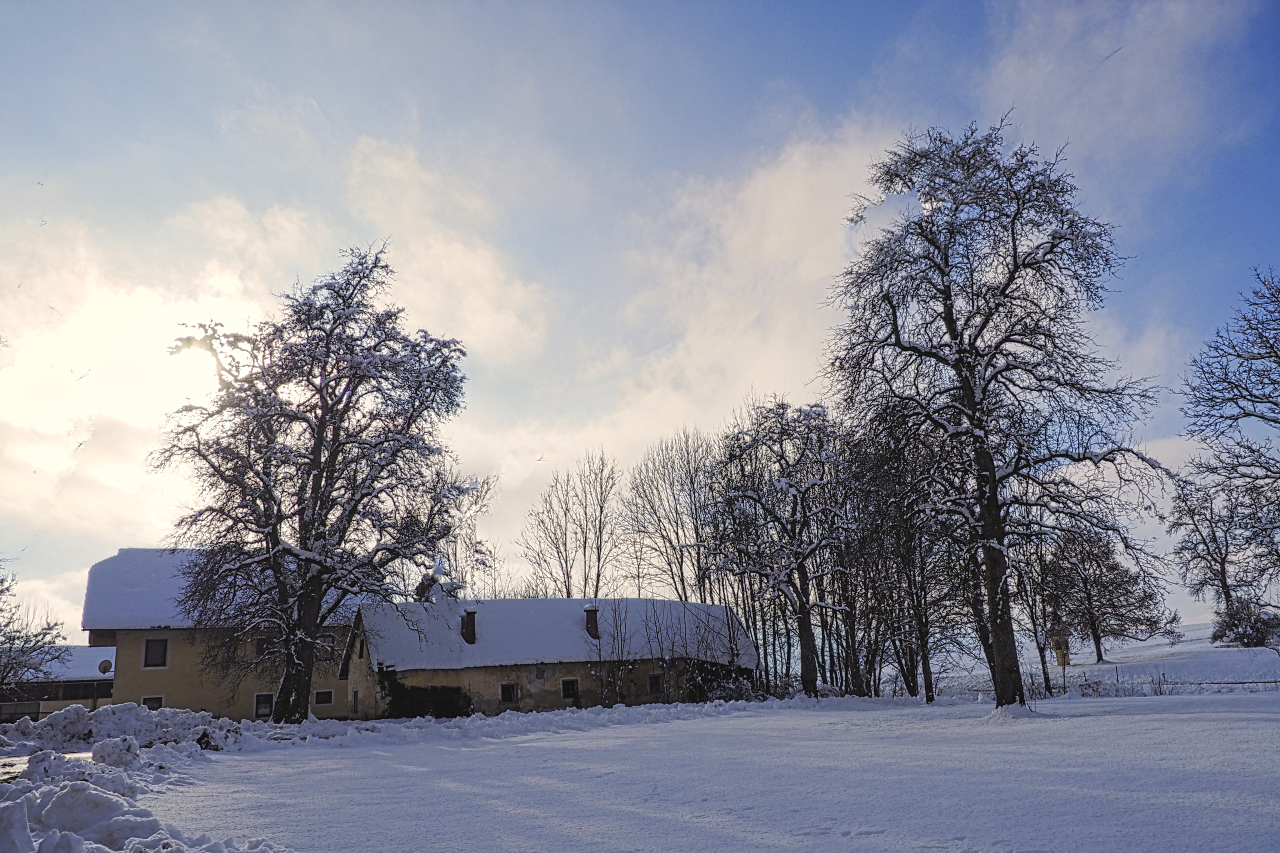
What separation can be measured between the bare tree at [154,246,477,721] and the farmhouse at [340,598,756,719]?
7786 mm

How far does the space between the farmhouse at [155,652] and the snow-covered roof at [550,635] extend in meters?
4.77

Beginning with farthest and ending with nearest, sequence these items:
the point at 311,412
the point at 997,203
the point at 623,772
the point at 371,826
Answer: the point at 311,412, the point at 997,203, the point at 623,772, the point at 371,826

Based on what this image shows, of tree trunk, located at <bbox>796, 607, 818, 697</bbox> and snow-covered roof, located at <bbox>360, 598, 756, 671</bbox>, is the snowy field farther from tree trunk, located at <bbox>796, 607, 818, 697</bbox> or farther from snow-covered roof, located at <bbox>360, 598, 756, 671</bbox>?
snow-covered roof, located at <bbox>360, 598, 756, 671</bbox>

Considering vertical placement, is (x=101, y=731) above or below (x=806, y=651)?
below

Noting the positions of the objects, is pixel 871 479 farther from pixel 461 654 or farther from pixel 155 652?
pixel 155 652

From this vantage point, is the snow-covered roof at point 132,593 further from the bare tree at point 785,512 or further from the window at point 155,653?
the bare tree at point 785,512

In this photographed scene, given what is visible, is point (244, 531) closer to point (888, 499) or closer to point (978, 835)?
point (888, 499)

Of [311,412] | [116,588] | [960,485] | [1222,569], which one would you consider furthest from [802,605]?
[116,588]

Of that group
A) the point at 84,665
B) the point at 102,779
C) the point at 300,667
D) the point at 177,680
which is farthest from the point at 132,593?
the point at 102,779

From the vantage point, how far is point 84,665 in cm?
4809

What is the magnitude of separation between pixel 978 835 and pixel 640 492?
1369 inches

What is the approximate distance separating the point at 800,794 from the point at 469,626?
27.6 m

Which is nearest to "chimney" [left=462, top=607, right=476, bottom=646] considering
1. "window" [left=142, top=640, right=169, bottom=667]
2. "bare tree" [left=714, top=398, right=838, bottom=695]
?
"bare tree" [left=714, top=398, right=838, bottom=695]

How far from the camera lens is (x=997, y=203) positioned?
14.6 meters
